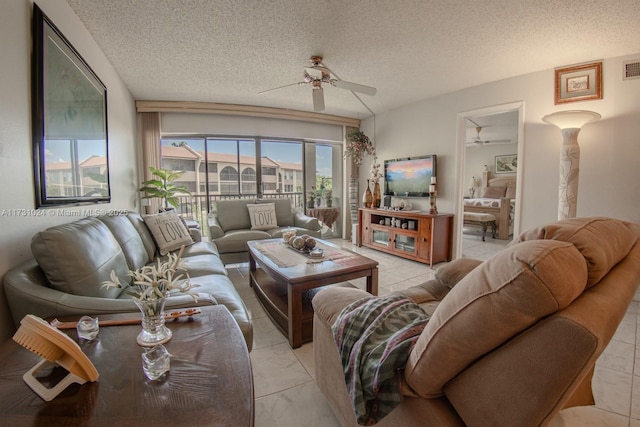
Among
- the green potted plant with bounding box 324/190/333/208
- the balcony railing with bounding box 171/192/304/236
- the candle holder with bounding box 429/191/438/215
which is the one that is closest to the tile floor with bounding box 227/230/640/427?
the candle holder with bounding box 429/191/438/215

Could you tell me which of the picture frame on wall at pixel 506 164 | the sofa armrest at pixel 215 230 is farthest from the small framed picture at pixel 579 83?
the picture frame on wall at pixel 506 164

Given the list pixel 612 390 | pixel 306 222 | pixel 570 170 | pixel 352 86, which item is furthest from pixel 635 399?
pixel 306 222

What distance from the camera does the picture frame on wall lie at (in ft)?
24.2

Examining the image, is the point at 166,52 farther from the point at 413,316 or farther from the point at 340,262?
the point at 413,316

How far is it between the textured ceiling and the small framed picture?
0.10 meters

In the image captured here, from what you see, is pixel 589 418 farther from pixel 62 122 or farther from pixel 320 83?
pixel 62 122

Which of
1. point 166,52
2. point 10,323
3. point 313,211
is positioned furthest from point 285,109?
point 10,323

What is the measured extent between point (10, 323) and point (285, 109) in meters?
4.29

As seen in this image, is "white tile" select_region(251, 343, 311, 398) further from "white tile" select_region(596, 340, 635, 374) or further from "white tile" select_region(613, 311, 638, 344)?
"white tile" select_region(613, 311, 638, 344)

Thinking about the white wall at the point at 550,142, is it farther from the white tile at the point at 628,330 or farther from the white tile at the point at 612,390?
the white tile at the point at 612,390

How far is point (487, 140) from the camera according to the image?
707 cm

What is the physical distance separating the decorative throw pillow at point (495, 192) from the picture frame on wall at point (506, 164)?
0.81m

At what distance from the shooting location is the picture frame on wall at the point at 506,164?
738cm

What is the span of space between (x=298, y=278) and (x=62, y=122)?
5.89ft
